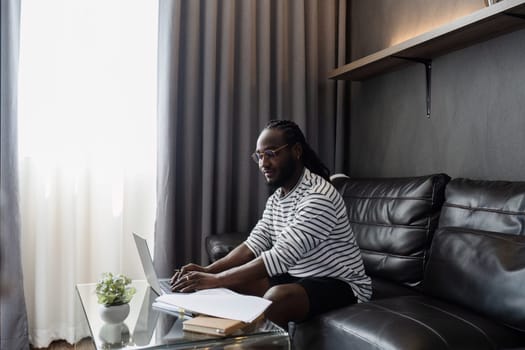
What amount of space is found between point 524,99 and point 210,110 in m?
1.58

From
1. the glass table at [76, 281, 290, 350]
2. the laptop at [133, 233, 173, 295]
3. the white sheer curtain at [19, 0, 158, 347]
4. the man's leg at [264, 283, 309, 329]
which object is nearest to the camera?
the glass table at [76, 281, 290, 350]

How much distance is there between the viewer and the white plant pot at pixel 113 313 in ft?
4.75

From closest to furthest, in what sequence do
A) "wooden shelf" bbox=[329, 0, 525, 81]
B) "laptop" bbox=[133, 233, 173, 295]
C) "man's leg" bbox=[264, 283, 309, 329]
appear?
"man's leg" bbox=[264, 283, 309, 329], "laptop" bbox=[133, 233, 173, 295], "wooden shelf" bbox=[329, 0, 525, 81]

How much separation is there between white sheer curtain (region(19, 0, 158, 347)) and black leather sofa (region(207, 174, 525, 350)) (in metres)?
0.70

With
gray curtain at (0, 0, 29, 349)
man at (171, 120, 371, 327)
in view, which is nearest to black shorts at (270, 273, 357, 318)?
man at (171, 120, 371, 327)

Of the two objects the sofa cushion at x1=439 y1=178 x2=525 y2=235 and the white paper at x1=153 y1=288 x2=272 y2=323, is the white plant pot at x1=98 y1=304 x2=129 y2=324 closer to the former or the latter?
the white paper at x1=153 y1=288 x2=272 y2=323

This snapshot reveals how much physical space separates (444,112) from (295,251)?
3.85 ft

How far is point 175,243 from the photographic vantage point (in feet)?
9.04

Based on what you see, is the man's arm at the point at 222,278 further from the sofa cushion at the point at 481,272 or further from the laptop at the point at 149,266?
the sofa cushion at the point at 481,272

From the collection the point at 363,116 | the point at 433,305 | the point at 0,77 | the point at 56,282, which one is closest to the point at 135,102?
the point at 0,77

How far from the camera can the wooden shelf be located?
183 centimetres

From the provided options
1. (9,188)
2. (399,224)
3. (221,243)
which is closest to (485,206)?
(399,224)

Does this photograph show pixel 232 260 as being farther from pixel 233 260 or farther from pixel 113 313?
pixel 113 313

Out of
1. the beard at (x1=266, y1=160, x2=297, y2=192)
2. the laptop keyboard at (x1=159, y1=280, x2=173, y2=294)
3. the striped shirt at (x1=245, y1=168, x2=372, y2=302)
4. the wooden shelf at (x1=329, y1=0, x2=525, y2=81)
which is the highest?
the wooden shelf at (x1=329, y1=0, x2=525, y2=81)
